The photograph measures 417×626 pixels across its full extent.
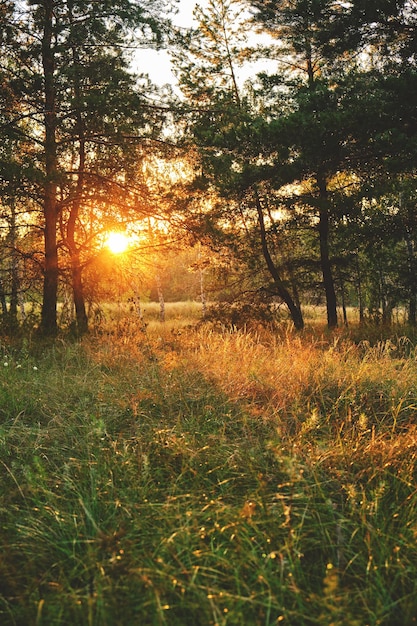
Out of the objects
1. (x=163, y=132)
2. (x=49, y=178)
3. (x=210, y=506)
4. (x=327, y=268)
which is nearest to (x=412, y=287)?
(x=327, y=268)

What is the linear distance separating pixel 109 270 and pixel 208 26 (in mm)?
7902

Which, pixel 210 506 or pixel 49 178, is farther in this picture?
pixel 49 178

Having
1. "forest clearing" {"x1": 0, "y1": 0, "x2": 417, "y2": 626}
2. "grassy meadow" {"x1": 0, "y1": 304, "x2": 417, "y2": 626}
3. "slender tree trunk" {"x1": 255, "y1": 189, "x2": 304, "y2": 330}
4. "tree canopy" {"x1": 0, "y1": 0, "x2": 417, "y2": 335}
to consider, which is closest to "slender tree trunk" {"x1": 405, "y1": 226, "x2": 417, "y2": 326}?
"forest clearing" {"x1": 0, "y1": 0, "x2": 417, "y2": 626}

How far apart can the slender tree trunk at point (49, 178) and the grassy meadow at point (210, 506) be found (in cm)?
478

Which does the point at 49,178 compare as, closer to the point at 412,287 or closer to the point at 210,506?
the point at 210,506

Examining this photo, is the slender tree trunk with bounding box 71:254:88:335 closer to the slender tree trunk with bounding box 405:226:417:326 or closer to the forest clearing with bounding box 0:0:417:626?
the forest clearing with bounding box 0:0:417:626

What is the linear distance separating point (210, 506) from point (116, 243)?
9.41m

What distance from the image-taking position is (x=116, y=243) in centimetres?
1115

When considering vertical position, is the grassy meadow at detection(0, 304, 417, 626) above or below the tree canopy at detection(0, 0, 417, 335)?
below

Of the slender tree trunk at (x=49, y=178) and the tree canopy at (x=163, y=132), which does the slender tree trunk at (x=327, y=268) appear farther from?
the slender tree trunk at (x=49, y=178)

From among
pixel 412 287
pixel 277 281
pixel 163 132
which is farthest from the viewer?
pixel 277 281

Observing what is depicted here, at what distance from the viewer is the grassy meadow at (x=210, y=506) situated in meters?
1.80

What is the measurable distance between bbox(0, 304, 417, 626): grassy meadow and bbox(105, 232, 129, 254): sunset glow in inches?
267

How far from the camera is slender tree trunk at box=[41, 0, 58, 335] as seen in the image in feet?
25.8
